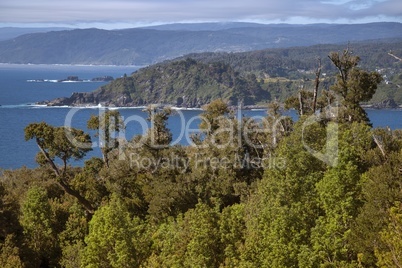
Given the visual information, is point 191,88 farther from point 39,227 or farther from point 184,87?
point 39,227

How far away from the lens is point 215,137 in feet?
90.5

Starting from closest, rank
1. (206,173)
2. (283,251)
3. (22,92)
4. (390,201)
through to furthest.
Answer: (283,251) < (390,201) < (206,173) < (22,92)

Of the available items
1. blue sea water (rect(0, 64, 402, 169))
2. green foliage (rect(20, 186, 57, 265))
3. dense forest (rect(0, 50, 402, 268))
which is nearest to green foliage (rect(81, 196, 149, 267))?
dense forest (rect(0, 50, 402, 268))

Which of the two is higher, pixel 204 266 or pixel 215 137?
pixel 215 137

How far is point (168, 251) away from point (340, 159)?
7.02m

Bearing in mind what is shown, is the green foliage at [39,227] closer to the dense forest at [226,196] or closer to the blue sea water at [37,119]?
the dense forest at [226,196]

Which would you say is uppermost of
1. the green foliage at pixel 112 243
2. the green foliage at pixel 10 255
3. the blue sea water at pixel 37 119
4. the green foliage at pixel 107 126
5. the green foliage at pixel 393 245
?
the green foliage at pixel 107 126

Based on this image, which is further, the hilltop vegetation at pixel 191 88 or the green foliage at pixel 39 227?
the hilltop vegetation at pixel 191 88

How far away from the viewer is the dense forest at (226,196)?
→ 1562 cm

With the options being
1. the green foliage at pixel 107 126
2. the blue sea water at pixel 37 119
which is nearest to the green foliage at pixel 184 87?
the blue sea water at pixel 37 119

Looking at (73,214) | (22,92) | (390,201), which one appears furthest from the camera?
(22,92)

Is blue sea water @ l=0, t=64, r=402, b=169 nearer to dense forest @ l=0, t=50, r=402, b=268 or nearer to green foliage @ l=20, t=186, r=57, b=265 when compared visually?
dense forest @ l=0, t=50, r=402, b=268

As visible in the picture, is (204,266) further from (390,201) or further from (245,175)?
(245,175)

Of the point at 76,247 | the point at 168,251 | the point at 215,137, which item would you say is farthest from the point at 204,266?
the point at 215,137
